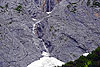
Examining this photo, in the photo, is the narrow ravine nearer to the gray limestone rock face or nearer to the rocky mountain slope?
the rocky mountain slope

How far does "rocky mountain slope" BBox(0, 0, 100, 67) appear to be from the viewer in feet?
160

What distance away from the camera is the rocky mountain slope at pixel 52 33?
48.8m

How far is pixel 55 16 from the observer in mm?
60531

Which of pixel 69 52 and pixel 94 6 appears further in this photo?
pixel 94 6

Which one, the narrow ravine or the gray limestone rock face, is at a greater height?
the gray limestone rock face

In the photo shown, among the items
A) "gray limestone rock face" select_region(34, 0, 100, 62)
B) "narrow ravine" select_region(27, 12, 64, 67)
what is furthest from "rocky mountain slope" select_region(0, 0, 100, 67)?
"narrow ravine" select_region(27, 12, 64, 67)

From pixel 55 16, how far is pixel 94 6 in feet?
49.4

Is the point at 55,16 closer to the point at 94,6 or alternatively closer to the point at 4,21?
the point at 94,6

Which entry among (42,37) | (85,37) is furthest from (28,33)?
(85,37)

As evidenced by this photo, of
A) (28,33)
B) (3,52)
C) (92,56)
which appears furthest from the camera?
(28,33)

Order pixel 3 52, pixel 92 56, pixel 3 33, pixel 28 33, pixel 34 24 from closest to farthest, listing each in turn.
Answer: pixel 92 56, pixel 3 52, pixel 3 33, pixel 28 33, pixel 34 24

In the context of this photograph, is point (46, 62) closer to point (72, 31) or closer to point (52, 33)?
point (52, 33)

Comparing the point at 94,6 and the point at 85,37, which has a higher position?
the point at 94,6

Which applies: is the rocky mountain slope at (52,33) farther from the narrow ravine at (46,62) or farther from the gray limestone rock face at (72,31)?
the narrow ravine at (46,62)
